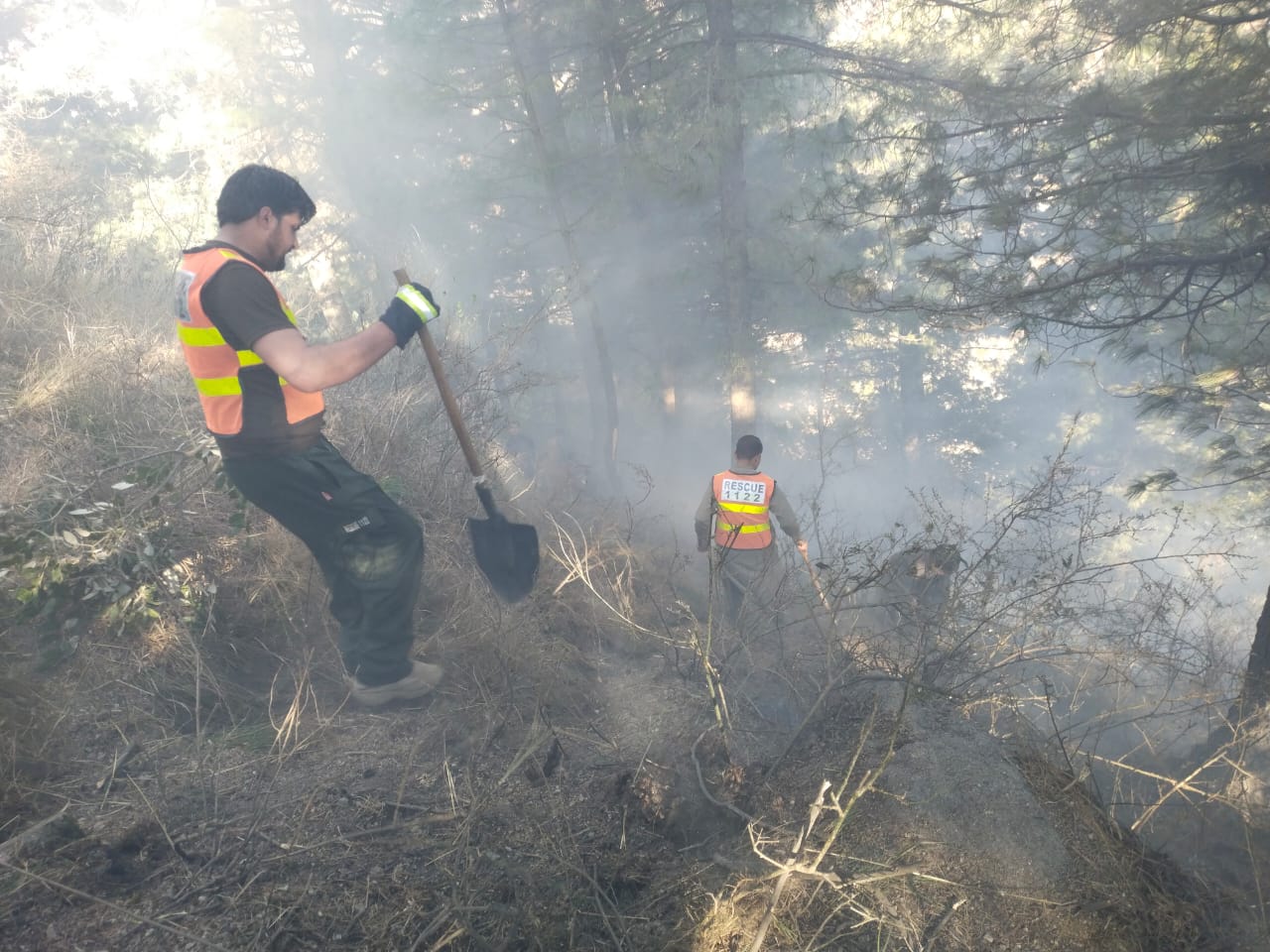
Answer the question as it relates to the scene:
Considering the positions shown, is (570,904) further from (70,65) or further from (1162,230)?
(70,65)

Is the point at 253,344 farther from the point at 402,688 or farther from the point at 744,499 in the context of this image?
the point at 744,499

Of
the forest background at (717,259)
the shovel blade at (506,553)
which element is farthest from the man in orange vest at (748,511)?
the shovel blade at (506,553)

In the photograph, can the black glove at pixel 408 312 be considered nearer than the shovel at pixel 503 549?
Yes

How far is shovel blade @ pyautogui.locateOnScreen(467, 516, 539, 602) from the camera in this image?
378 cm

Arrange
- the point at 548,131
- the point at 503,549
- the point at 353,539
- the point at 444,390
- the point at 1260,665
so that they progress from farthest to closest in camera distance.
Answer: the point at 548,131
the point at 1260,665
the point at 503,549
the point at 444,390
the point at 353,539

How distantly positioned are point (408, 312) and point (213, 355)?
765mm

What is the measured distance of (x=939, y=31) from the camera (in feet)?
28.3

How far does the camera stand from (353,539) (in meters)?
3.30

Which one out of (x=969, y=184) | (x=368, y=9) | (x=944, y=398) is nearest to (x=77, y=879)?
(x=969, y=184)

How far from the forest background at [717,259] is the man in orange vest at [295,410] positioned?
0.84 m

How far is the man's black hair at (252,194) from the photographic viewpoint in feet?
9.62

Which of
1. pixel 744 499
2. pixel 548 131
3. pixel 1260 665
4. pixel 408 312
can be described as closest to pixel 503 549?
pixel 408 312

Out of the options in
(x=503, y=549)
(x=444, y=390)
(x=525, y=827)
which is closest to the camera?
(x=525, y=827)

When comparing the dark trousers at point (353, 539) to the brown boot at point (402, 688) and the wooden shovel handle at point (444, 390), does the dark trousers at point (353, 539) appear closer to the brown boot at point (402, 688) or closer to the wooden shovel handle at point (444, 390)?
the brown boot at point (402, 688)
